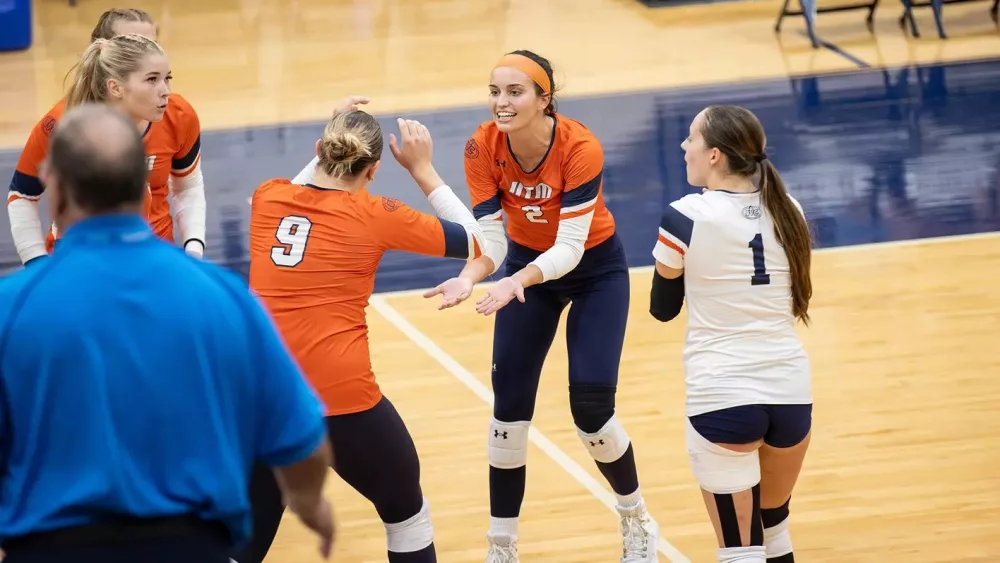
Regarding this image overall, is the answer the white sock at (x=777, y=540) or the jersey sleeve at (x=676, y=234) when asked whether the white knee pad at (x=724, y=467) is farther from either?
the jersey sleeve at (x=676, y=234)

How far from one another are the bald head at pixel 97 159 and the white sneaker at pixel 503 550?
9.68 ft

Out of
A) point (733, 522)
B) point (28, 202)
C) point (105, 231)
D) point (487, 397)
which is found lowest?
point (487, 397)

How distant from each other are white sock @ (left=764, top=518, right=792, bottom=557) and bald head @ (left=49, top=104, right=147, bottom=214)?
103 inches

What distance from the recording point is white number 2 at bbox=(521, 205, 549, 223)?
494cm

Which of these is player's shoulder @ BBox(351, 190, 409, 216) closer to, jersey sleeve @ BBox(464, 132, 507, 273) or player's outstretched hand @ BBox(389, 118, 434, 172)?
player's outstretched hand @ BBox(389, 118, 434, 172)

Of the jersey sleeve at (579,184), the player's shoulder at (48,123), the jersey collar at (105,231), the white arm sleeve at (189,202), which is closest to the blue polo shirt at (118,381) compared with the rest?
the jersey collar at (105,231)

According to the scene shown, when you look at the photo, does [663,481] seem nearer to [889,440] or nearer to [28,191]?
[889,440]

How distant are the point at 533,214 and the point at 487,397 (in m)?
1.77

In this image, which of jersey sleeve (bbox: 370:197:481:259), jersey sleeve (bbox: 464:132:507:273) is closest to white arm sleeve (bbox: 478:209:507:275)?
jersey sleeve (bbox: 464:132:507:273)

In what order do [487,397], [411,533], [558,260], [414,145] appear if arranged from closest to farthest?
[411,533] < [414,145] < [558,260] < [487,397]

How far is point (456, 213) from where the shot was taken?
4363 mm

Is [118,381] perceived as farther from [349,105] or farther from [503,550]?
[503,550]

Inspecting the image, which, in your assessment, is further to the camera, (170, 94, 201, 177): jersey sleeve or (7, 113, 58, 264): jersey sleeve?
(170, 94, 201, 177): jersey sleeve

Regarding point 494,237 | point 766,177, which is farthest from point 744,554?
point 494,237
